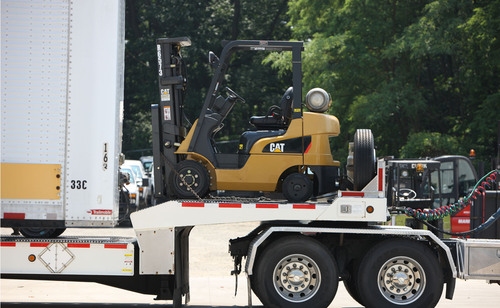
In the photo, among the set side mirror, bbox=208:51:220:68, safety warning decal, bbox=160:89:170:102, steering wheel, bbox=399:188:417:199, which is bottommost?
steering wheel, bbox=399:188:417:199

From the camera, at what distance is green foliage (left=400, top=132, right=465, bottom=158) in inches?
1094

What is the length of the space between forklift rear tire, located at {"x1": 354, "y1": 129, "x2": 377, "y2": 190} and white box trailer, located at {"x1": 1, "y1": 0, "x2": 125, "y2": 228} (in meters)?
2.91

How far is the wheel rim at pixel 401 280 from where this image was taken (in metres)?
9.23

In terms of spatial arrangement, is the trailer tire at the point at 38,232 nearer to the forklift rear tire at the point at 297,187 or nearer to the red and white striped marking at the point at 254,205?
the red and white striped marking at the point at 254,205

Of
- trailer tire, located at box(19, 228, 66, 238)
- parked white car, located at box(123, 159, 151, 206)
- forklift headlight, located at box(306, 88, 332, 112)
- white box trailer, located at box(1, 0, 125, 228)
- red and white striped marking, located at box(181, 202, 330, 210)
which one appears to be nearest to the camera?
red and white striped marking, located at box(181, 202, 330, 210)

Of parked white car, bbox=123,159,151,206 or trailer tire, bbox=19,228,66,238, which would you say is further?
parked white car, bbox=123,159,151,206

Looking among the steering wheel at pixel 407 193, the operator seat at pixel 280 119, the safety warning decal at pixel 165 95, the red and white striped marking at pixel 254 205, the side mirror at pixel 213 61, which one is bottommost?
the red and white striped marking at pixel 254 205

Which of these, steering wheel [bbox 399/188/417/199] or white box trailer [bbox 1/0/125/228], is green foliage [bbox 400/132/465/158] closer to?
steering wheel [bbox 399/188/417/199]

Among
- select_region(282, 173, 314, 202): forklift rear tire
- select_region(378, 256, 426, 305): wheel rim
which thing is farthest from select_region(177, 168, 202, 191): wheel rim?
select_region(378, 256, 426, 305): wheel rim

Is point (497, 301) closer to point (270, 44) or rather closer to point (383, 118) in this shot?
point (270, 44)

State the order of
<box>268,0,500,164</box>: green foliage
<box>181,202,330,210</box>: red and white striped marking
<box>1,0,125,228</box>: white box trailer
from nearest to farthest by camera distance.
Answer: <box>181,202,330,210</box>: red and white striped marking, <box>1,0,125,228</box>: white box trailer, <box>268,0,500,164</box>: green foliage

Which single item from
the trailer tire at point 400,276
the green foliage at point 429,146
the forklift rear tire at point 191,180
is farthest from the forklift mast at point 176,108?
the green foliage at point 429,146

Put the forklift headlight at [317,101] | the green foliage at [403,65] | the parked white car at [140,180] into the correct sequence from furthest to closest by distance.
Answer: the green foliage at [403,65] < the parked white car at [140,180] < the forklift headlight at [317,101]

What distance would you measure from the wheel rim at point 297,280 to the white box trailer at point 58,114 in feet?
7.01
